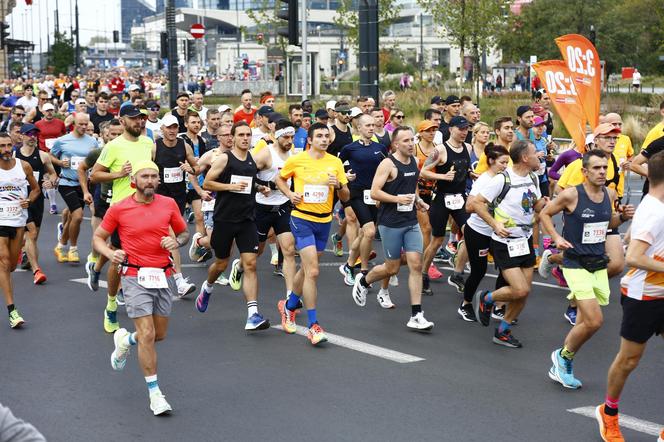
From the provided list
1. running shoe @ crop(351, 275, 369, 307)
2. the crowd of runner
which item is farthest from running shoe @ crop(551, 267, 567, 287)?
running shoe @ crop(351, 275, 369, 307)

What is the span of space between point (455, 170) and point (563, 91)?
Answer: 149 inches

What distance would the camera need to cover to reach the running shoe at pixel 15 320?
9812 millimetres

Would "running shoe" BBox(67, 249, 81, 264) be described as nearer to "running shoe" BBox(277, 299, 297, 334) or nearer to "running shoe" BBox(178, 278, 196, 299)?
"running shoe" BBox(178, 278, 196, 299)

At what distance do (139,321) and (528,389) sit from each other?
2.84 metres

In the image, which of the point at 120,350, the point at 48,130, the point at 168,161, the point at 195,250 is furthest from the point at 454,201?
the point at 48,130

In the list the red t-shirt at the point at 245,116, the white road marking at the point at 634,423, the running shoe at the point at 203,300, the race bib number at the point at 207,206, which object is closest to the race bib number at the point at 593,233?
the white road marking at the point at 634,423

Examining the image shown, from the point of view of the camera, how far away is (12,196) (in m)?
10.2

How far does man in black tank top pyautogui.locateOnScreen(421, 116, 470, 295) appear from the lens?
11.3 m

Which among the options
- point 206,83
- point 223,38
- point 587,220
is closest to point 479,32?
point 206,83

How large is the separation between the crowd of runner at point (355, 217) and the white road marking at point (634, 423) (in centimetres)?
38

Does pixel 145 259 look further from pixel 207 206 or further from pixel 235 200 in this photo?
pixel 207 206

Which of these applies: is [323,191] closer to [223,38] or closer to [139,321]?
[139,321]

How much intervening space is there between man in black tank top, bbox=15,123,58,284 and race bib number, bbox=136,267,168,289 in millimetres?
4865

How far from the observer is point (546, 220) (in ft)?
26.6
